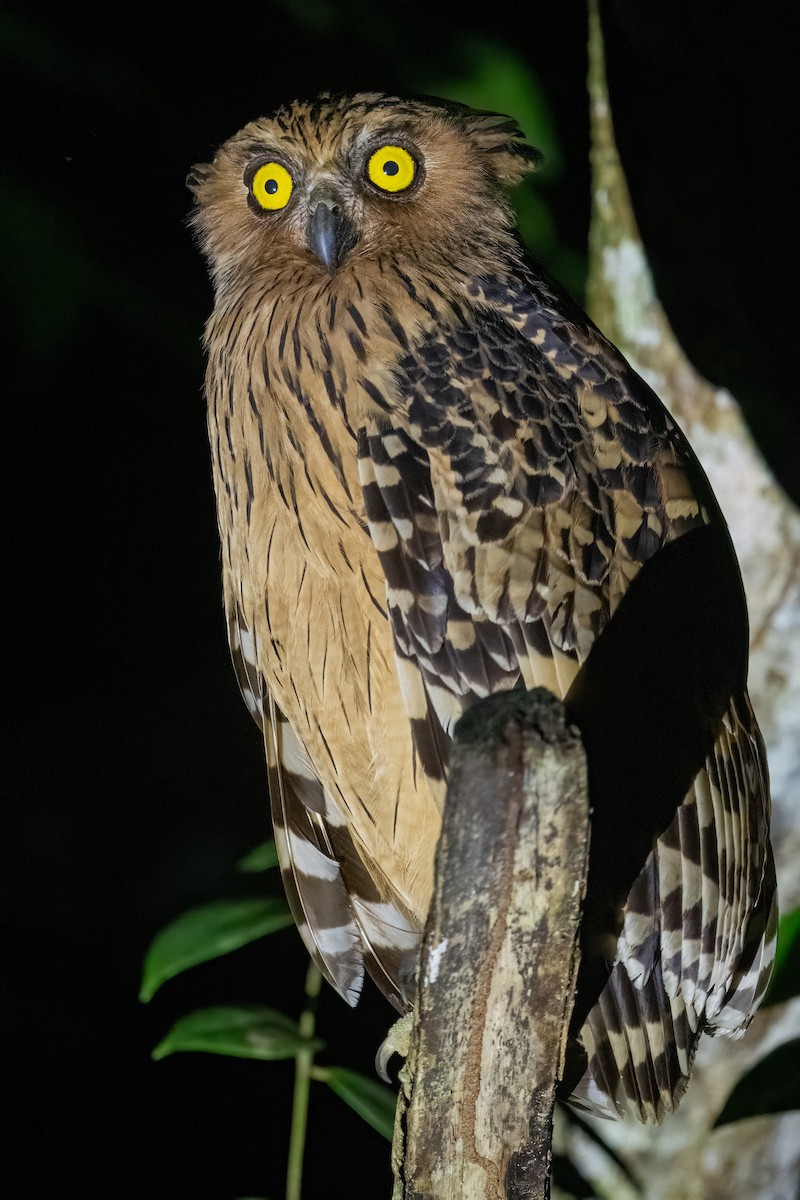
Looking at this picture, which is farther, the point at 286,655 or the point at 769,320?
the point at 769,320

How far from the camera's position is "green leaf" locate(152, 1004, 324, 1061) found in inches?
61.9

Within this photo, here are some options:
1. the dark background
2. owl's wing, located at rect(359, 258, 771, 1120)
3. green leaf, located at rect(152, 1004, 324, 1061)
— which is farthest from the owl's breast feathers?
the dark background

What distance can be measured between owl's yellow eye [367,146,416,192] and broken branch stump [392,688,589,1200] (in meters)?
0.88

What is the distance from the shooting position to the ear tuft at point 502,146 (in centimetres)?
149

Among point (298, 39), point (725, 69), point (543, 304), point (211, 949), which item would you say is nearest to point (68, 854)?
point (211, 949)

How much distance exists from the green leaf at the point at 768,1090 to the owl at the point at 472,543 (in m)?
0.11

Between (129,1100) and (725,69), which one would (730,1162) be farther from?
(725,69)

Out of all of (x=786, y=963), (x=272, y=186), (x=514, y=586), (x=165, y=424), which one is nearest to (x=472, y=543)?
(x=514, y=586)

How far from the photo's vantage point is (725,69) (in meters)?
1.92

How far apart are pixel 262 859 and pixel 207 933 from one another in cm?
→ 22

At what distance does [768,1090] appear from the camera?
1.55 metres

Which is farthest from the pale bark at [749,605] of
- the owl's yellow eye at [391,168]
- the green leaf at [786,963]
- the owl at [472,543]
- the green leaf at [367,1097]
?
the owl's yellow eye at [391,168]

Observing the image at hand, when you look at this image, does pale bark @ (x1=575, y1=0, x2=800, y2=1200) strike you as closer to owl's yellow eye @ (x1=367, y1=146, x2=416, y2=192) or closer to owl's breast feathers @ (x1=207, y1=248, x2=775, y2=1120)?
owl's breast feathers @ (x1=207, y1=248, x2=775, y2=1120)

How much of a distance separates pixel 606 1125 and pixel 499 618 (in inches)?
45.9
